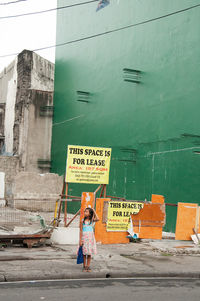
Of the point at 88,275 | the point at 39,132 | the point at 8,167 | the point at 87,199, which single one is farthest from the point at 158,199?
the point at 39,132

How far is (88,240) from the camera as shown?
29.0 ft

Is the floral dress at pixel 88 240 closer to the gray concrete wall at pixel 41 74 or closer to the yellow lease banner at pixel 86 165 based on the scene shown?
the yellow lease banner at pixel 86 165

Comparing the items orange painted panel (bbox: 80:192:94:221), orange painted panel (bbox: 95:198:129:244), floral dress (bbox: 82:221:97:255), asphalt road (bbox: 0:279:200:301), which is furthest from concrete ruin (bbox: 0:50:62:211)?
asphalt road (bbox: 0:279:200:301)

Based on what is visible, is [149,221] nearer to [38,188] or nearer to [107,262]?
[107,262]

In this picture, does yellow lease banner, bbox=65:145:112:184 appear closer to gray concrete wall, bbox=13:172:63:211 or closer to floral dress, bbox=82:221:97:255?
floral dress, bbox=82:221:97:255

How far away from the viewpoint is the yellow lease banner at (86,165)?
1302 centimetres

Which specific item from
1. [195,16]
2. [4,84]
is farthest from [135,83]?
[4,84]

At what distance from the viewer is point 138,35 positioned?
2042cm

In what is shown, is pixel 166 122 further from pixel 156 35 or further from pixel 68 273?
pixel 68 273

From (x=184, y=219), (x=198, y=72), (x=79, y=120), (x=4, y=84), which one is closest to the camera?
(x=184, y=219)

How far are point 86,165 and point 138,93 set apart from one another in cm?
801

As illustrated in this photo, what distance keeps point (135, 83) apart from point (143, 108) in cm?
148

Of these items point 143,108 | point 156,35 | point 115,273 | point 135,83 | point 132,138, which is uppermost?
point 156,35

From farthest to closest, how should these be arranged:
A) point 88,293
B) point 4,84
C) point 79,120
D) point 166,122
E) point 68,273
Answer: point 4,84 < point 79,120 < point 166,122 < point 68,273 < point 88,293
